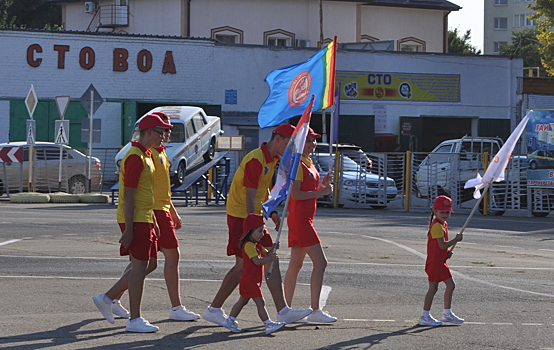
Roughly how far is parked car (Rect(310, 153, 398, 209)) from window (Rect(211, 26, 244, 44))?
22.8 m

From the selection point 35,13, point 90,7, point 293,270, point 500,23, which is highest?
point 500,23

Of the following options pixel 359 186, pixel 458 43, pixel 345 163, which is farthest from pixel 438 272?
pixel 458 43

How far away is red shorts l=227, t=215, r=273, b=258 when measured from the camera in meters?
7.79

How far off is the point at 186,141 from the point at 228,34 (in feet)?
73.6

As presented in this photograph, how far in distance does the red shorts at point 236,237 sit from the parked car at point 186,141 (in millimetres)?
17460

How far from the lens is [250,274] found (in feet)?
25.0

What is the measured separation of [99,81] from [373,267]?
92.8ft

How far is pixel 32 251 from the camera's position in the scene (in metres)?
13.5

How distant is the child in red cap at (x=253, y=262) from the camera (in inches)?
297

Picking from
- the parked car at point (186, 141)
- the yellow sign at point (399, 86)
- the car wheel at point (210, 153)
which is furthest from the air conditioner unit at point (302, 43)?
the car wheel at point (210, 153)

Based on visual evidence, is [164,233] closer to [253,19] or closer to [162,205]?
[162,205]

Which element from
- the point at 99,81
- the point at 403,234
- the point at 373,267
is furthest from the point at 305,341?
the point at 99,81

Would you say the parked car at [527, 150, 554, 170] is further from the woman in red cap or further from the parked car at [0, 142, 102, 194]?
the woman in red cap

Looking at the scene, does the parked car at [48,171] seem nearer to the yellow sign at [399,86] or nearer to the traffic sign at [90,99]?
the traffic sign at [90,99]
